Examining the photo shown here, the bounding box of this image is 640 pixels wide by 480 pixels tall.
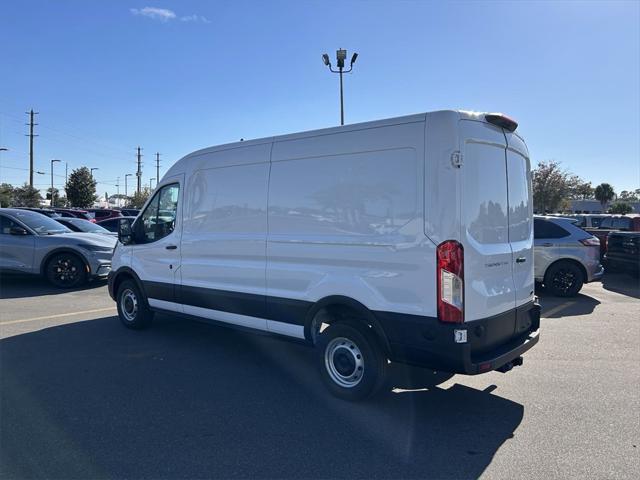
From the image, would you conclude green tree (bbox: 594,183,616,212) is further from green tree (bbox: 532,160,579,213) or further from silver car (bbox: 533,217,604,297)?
silver car (bbox: 533,217,604,297)

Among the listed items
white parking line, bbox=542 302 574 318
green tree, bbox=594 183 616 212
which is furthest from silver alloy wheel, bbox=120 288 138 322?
green tree, bbox=594 183 616 212

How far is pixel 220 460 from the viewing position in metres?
3.32

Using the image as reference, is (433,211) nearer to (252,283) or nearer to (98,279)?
(252,283)

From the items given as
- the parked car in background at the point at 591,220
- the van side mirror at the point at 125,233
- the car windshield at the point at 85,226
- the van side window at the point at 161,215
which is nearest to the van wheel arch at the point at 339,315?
the van side window at the point at 161,215

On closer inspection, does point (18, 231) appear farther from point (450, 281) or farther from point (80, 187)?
point (80, 187)

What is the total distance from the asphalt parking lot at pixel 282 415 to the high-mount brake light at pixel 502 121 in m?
2.49

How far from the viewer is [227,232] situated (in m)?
5.43

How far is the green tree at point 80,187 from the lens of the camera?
59.3m

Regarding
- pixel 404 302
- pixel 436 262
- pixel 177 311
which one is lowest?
pixel 177 311

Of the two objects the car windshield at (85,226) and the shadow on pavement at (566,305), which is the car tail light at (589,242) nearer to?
the shadow on pavement at (566,305)

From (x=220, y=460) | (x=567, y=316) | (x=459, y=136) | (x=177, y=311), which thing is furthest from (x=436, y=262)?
(x=567, y=316)

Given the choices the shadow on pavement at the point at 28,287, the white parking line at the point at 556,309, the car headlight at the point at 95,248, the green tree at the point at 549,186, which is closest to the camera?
the white parking line at the point at 556,309

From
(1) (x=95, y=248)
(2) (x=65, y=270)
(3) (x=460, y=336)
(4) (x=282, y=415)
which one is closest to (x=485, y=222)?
(3) (x=460, y=336)

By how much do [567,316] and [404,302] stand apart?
211 inches
